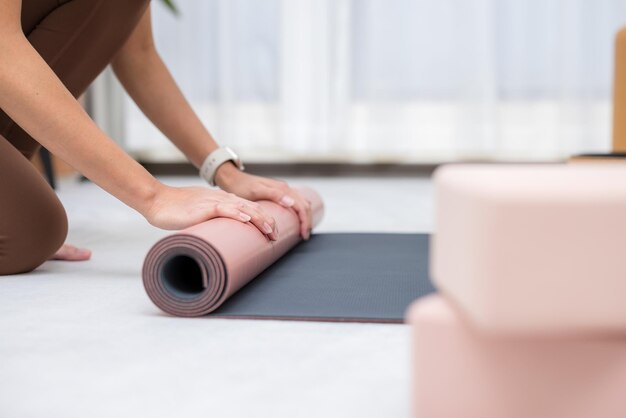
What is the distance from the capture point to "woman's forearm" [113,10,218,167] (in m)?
1.91

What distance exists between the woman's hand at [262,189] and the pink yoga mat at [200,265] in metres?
0.39

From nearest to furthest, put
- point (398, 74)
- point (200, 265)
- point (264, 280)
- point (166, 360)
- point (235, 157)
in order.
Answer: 1. point (166, 360)
2. point (200, 265)
3. point (264, 280)
4. point (235, 157)
5. point (398, 74)

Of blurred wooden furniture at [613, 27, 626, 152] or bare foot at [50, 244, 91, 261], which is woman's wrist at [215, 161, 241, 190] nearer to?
bare foot at [50, 244, 91, 261]

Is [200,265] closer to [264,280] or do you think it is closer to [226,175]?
[264,280]

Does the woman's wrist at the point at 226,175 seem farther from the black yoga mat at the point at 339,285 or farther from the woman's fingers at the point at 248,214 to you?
the woman's fingers at the point at 248,214

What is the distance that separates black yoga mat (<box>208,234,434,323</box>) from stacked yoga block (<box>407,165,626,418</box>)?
0.50m

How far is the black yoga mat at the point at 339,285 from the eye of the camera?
1.22 metres

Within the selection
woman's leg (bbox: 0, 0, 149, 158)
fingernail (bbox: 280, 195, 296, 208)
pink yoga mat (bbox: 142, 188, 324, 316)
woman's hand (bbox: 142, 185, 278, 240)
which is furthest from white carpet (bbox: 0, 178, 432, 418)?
woman's leg (bbox: 0, 0, 149, 158)

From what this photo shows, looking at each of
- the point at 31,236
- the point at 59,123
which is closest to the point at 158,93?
the point at 31,236

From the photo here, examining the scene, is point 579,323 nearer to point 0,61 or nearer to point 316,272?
point 316,272

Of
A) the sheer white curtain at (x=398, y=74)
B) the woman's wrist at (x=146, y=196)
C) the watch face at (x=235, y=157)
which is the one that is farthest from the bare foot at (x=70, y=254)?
the sheer white curtain at (x=398, y=74)

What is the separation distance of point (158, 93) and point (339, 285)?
0.79m

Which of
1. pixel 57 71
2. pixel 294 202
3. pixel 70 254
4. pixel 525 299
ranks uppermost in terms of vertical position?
pixel 57 71

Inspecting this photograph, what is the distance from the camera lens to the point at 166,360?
3.35 ft
